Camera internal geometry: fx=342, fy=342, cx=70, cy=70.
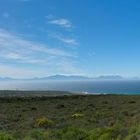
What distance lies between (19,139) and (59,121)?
26.0 ft

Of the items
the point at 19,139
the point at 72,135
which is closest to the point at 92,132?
the point at 72,135

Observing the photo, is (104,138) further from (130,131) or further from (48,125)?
(48,125)

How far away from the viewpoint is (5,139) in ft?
54.1

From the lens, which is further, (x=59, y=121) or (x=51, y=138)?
(x=59, y=121)

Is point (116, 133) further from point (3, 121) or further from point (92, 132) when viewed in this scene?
point (3, 121)

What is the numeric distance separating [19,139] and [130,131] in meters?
5.48

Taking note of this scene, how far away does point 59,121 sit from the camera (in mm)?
24750

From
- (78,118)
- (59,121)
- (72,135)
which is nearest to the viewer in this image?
(72,135)

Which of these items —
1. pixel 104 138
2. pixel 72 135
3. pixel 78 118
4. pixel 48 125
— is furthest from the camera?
pixel 78 118

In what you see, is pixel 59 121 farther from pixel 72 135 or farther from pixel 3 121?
pixel 72 135

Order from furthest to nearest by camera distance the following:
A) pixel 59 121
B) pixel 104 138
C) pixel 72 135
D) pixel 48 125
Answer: pixel 59 121 < pixel 48 125 < pixel 72 135 < pixel 104 138

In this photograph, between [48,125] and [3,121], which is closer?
[48,125]

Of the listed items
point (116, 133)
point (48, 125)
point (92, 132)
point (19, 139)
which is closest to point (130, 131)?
point (116, 133)

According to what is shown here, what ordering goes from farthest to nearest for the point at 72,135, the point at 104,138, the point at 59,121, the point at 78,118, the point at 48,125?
the point at 78,118, the point at 59,121, the point at 48,125, the point at 72,135, the point at 104,138
